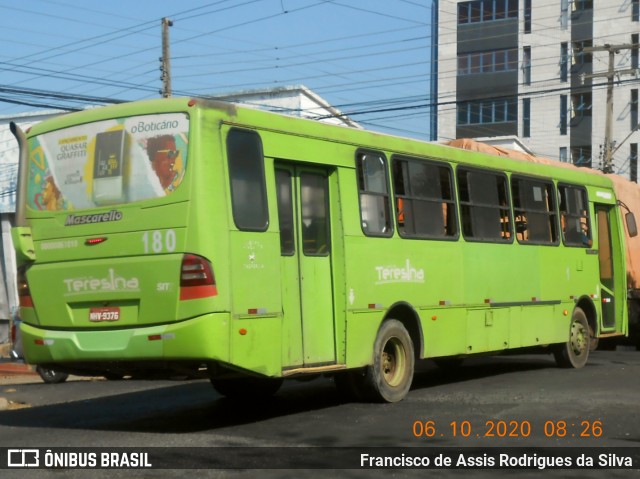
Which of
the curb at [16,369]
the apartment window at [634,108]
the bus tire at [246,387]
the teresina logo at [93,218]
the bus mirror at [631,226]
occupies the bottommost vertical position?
the curb at [16,369]

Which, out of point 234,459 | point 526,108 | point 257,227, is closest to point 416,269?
point 257,227

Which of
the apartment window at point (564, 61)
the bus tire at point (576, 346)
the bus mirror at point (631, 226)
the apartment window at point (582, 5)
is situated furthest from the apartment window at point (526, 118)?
the bus tire at point (576, 346)

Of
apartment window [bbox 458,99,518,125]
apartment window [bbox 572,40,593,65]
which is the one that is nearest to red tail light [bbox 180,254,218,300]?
apartment window [bbox 572,40,593,65]

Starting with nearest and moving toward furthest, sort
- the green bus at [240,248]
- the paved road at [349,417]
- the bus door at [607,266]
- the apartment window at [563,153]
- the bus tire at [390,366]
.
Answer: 1. the paved road at [349,417]
2. the green bus at [240,248]
3. the bus tire at [390,366]
4. the bus door at [607,266]
5. the apartment window at [563,153]

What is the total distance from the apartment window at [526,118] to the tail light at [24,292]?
6010 cm

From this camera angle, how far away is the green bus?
1030cm

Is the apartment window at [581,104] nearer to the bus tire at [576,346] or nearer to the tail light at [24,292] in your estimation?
the bus tire at [576,346]

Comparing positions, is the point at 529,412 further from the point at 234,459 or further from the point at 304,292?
the point at 234,459

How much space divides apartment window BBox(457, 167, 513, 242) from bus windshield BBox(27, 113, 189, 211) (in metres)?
5.34

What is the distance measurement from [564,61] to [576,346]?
53.1m

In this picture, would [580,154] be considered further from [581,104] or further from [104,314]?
[104,314]

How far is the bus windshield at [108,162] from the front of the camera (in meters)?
10.5

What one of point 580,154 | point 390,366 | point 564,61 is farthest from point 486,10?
point 390,366

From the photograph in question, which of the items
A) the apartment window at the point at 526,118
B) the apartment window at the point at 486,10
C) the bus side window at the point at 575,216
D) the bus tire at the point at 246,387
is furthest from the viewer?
the apartment window at the point at 526,118
